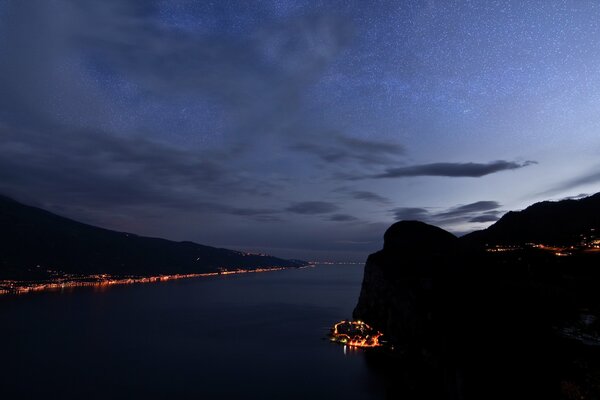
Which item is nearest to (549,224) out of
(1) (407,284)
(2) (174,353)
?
(1) (407,284)

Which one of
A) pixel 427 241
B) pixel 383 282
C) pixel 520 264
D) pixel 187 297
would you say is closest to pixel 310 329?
pixel 383 282

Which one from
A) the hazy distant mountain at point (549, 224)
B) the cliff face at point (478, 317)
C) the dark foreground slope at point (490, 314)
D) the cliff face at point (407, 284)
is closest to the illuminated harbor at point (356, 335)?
the cliff face at point (407, 284)

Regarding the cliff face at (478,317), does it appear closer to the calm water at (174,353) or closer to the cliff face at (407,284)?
the cliff face at (407,284)

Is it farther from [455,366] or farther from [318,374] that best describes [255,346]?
[455,366]

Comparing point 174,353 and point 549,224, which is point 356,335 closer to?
point 174,353

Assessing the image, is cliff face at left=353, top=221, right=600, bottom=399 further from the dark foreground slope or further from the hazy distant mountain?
the hazy distant mountain
